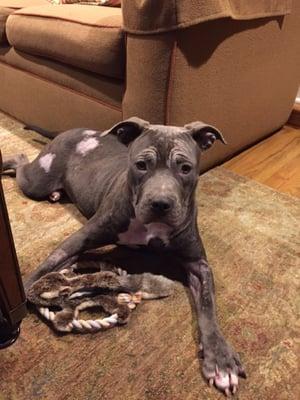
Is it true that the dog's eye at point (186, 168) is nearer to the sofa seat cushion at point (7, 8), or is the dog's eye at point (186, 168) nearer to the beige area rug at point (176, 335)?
the beige area rug at point (176, 335)

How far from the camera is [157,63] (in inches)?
71.0

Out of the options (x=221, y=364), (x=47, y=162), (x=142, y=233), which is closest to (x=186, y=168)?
(x=142, y=233)

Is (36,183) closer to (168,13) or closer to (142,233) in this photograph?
(142,233)

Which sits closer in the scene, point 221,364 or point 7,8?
point 221,364

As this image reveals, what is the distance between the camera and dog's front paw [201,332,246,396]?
1.20 meters

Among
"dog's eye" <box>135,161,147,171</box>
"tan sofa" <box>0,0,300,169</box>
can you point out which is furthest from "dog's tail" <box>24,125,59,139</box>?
"dog's eye" <box>135,161,147,171</box>

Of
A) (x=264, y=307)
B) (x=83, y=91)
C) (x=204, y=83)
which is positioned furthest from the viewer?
(x=83, y=91)

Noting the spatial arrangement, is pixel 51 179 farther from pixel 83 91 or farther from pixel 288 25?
pixel 288 25

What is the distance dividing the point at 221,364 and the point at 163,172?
63 cm

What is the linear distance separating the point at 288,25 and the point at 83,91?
4.25 ft

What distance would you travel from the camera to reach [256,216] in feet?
6.70

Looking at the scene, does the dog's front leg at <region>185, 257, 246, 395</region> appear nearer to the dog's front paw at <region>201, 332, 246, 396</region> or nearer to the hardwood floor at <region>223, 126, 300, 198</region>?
the dog's front paw at <region>201, 332, 246, 396</region>

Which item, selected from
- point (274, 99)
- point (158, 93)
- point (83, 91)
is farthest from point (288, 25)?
point (83, 91)

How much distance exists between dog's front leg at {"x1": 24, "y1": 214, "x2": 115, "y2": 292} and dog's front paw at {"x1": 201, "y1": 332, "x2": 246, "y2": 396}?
557 millimetres
